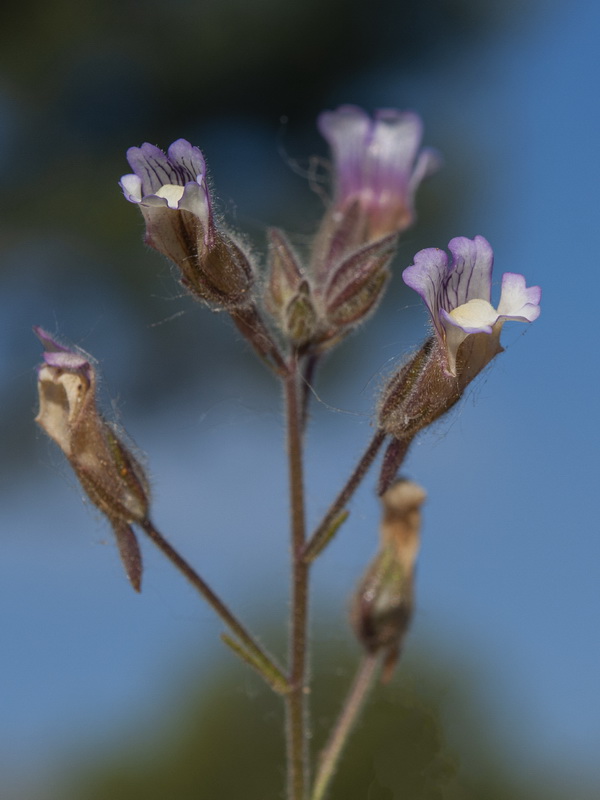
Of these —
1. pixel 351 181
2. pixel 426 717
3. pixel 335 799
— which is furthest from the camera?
pixel 335 799

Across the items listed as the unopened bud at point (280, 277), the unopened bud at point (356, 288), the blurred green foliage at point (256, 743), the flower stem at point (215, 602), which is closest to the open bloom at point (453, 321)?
the unopened bud at point (356, 288)

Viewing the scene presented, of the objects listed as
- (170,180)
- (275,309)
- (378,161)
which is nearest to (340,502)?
(275,309)

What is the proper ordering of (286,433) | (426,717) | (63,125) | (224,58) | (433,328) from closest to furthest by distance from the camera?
(433,328), (286,433), (426,717), (63,125), (224,58)

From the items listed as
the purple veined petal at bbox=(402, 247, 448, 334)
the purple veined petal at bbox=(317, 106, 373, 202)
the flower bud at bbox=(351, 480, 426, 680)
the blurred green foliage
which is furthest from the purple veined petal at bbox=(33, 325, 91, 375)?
the blurred green foliage

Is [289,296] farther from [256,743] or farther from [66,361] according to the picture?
[256,743]

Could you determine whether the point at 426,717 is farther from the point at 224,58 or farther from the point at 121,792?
the point at 224,58

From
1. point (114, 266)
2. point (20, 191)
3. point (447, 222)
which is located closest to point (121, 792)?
point (114, 266)
